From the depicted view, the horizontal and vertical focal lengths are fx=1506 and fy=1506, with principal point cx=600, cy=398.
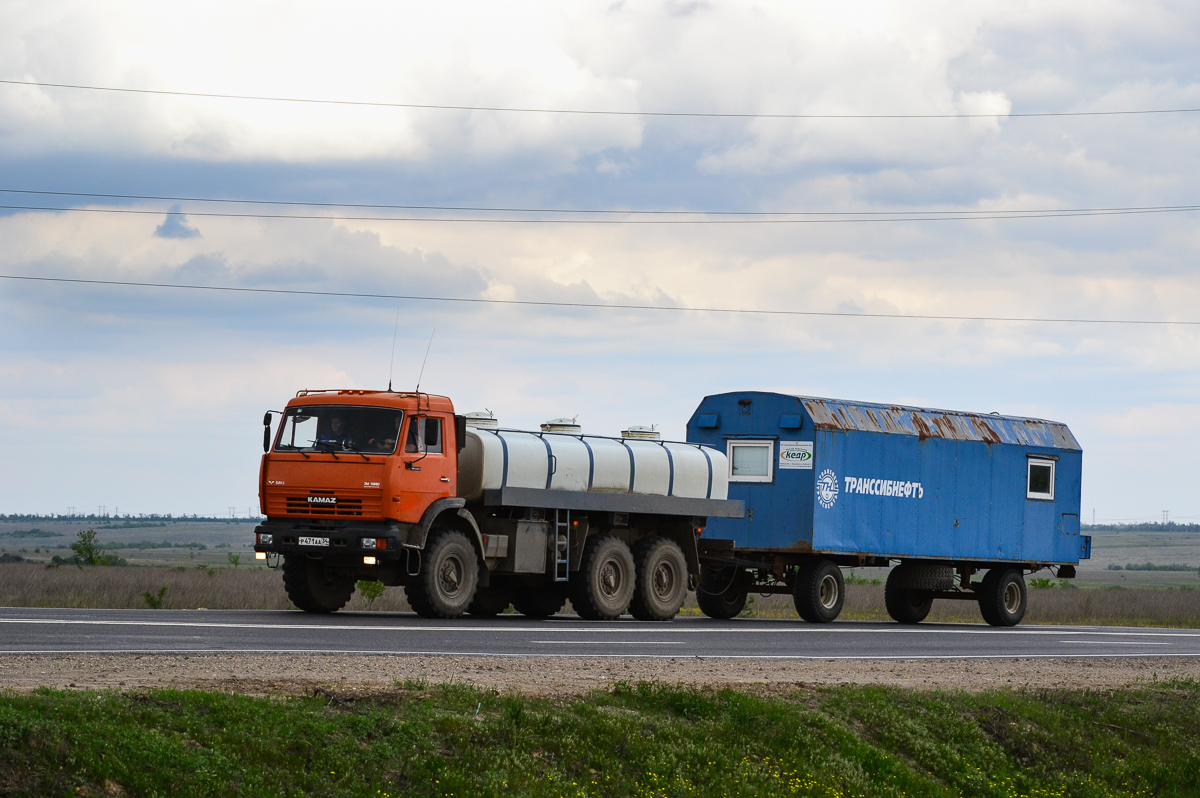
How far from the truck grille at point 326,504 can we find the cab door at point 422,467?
0.39 m

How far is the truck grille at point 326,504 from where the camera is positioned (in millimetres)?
20547

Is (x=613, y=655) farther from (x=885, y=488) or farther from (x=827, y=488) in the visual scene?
(x=885, y=488)

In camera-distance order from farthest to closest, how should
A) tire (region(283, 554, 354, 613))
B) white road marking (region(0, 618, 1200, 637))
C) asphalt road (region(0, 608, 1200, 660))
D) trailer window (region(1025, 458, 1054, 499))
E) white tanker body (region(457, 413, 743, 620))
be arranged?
trailer window (region(1025, 458, 1054, 499)), white tanker body (region(457, 413, 743, 620)), tire (region(283, 554, 354, 613)), white road marking (region(0, 618, 1200, 637)), asphalt road (region(0, 608, 1200, 660))

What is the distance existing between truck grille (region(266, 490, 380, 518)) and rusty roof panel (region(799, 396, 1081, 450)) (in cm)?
907

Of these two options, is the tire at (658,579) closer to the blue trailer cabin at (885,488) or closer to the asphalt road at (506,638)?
the asphalt road at (506,638)

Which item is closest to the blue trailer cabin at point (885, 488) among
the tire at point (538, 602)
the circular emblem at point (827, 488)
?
the circular emblem at point (827, 488)

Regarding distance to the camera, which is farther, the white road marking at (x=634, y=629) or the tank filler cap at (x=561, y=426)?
the tank filler cap at (x=561, y=426)

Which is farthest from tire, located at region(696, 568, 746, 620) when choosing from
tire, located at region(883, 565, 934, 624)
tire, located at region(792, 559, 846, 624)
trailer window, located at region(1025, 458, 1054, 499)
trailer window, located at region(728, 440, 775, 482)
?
trailer window, located at region(1025, 458, 1054, 499)

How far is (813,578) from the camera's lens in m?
26.5

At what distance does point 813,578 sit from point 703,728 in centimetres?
1499

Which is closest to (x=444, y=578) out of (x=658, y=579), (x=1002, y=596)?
(x=658, y=579)

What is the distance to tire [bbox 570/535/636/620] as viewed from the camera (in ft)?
77.0

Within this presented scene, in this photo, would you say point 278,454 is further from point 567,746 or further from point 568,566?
point 567,746

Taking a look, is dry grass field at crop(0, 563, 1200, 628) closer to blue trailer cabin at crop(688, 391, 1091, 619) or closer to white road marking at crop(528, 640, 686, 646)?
blue trailer cabin at crop(688, 391, 1091, 619)
